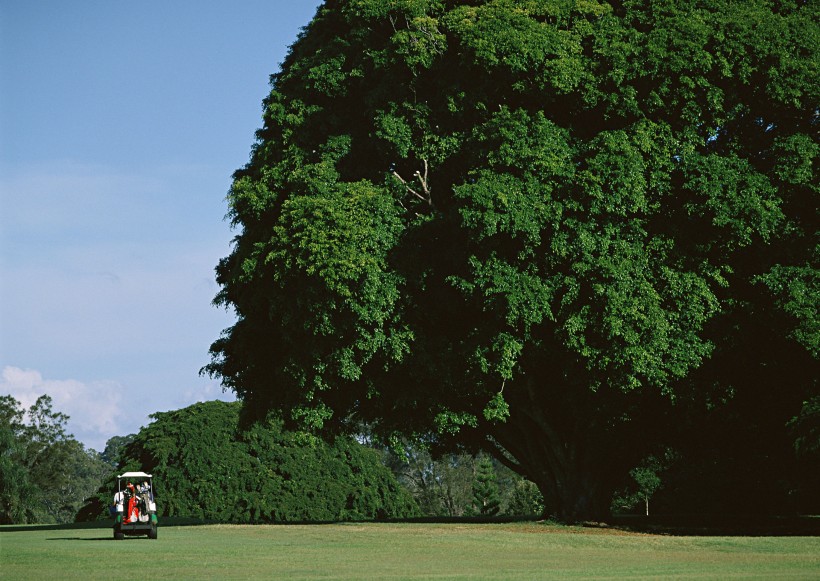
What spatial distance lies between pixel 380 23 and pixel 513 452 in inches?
525

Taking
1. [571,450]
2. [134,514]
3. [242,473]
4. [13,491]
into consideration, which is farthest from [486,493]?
[134,514]

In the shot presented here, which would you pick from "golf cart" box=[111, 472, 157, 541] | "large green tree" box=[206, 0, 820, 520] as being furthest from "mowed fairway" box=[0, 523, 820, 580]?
"large green tree" box=[206, 0, 820, 520]

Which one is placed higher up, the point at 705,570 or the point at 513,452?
the point at 513,452

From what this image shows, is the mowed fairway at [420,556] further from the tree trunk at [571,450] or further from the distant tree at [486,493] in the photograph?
the distant tree at [486,493]

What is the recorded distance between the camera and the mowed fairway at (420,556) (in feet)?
47.8

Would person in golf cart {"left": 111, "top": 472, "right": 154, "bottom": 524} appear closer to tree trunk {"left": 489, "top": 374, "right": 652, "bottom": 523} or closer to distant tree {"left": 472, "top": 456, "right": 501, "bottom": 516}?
tree trunk {"left": 489, "top": 374, "right": 652, "bottom": 523}

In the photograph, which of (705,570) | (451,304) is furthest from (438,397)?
(705,570)

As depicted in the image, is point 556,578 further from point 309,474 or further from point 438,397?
point 309,474

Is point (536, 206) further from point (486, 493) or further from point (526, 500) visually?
point (486, 493)

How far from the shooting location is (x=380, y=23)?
2714 centimetres

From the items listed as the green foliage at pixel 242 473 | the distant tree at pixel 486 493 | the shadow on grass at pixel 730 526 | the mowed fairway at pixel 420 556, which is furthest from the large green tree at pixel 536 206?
the distant tree at pixel 486 493

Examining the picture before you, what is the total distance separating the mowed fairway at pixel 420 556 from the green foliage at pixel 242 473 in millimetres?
20005

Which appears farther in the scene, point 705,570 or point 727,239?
point 727,239

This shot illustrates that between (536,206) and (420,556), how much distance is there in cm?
888
